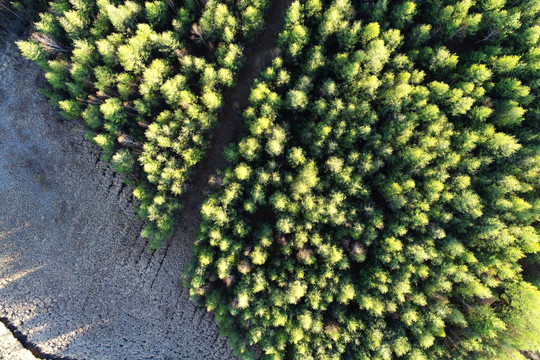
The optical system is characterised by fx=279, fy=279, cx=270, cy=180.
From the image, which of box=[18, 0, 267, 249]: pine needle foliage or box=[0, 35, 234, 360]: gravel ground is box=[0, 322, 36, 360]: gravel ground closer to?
box=[0, 35, 234, 360]: gravel ground

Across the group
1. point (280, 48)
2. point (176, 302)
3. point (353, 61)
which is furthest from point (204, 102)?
point (176, 302)

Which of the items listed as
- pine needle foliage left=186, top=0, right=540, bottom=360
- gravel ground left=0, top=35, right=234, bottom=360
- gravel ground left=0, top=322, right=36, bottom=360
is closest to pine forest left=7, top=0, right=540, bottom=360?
pine needle foliage left=186, top=0, right=540, bottom=360

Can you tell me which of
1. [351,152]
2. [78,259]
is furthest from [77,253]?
[351,152]

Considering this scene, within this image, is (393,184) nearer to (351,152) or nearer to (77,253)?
(351,152)

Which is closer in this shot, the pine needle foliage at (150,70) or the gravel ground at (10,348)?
the pine needle foliage at (150,70)

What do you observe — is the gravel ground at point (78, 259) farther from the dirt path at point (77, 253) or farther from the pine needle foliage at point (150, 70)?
Answer: the pine needle foliage at point (150, 70)

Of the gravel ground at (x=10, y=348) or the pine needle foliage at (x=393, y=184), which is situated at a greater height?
the pine needle foliage at (x=393, y=184)

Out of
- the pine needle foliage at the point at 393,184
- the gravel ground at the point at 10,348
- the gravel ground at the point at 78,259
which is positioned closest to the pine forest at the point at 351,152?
the pine needle foliage at the point at 393,184
